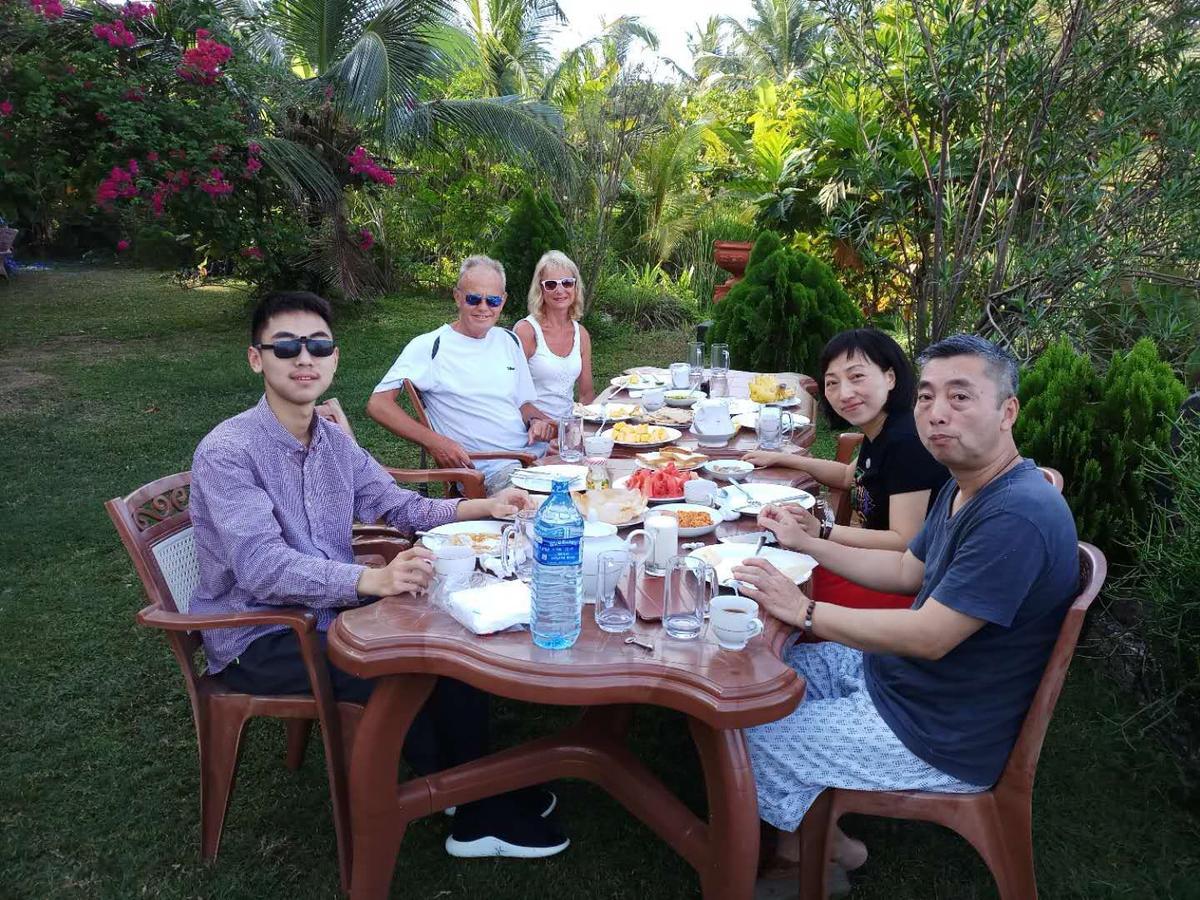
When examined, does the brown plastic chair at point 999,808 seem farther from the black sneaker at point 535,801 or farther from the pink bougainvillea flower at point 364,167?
the pink bougainvillea flower at point 364,167

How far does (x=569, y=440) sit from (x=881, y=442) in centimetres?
129

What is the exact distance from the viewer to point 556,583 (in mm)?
2043

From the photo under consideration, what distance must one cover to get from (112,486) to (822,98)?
219 inches

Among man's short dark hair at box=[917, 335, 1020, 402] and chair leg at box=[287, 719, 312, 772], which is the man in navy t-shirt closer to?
man's short dark hair at box=[917, 335, 1020, 402]

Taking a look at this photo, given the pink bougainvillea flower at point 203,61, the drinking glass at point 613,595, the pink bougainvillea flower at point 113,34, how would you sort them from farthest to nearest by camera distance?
the pink bougainvillea flower at point 203,61
the pink bougainvillea flower at point 113,34
the drinking glass at point 613,595

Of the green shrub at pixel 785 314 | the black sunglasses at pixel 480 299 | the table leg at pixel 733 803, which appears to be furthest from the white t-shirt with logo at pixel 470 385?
the green shrub at pixel 785 314

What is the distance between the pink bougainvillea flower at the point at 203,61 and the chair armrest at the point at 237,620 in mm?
9758

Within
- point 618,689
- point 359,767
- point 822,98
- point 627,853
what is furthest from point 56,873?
point 822,98

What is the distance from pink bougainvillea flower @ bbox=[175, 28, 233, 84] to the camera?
1018cm

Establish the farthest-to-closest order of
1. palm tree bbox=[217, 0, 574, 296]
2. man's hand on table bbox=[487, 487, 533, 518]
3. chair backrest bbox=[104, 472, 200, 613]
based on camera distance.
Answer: palm tree bbox=[217, 0, 574, 296] → man's hand on table bbox=[487, 487, 533, 518] → chair backrest bbox=[104, 472, 200, 613]

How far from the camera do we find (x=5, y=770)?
3.21 meters

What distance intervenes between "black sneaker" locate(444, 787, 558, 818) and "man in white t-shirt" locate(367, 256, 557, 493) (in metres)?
1.51

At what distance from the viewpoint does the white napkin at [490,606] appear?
212 cm

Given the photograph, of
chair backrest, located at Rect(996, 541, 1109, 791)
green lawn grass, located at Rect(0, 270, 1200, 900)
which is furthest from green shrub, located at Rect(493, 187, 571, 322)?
chair backrest, located at Rect(996, 541, 1109, 791)
